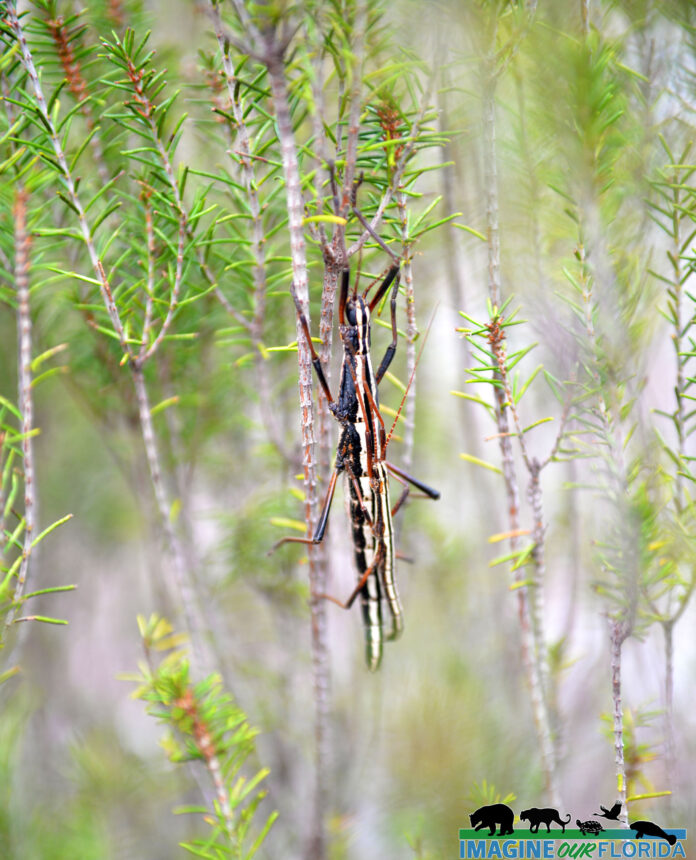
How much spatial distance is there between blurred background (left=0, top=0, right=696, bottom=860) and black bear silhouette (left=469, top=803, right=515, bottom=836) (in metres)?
0.04

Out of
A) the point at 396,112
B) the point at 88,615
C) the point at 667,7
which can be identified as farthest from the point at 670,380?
the point at 88,615

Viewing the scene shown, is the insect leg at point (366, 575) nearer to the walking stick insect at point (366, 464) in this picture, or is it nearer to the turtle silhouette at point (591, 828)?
the walking stick insect at point (366, 464)

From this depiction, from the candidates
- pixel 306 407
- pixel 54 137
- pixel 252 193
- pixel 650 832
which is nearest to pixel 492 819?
pixel 650 832

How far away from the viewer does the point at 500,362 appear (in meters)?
0.56

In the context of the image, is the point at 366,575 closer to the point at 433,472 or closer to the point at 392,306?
the point at 392,306

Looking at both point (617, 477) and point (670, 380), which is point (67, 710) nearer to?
point (617, 477)

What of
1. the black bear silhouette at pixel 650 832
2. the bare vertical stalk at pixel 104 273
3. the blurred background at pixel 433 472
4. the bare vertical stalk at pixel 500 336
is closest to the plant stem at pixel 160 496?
the bare vertical stalk at pixel 104 273

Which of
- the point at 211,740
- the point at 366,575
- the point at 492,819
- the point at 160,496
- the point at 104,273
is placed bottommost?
the point at 492,819

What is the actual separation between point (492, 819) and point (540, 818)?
0.05 m

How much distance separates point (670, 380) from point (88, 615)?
151 centimetres

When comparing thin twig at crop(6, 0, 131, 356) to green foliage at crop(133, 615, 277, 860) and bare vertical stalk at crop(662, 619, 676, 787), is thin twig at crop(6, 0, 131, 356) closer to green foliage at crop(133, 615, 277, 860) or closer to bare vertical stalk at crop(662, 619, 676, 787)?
green foliage at crop(133, 615, 277, 860)

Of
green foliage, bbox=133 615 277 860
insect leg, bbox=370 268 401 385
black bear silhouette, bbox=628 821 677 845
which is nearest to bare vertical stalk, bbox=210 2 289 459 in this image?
insect leg, bbox=370 268 401 385

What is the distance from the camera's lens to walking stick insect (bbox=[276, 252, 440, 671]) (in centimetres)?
63

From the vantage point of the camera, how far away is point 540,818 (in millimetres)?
640
